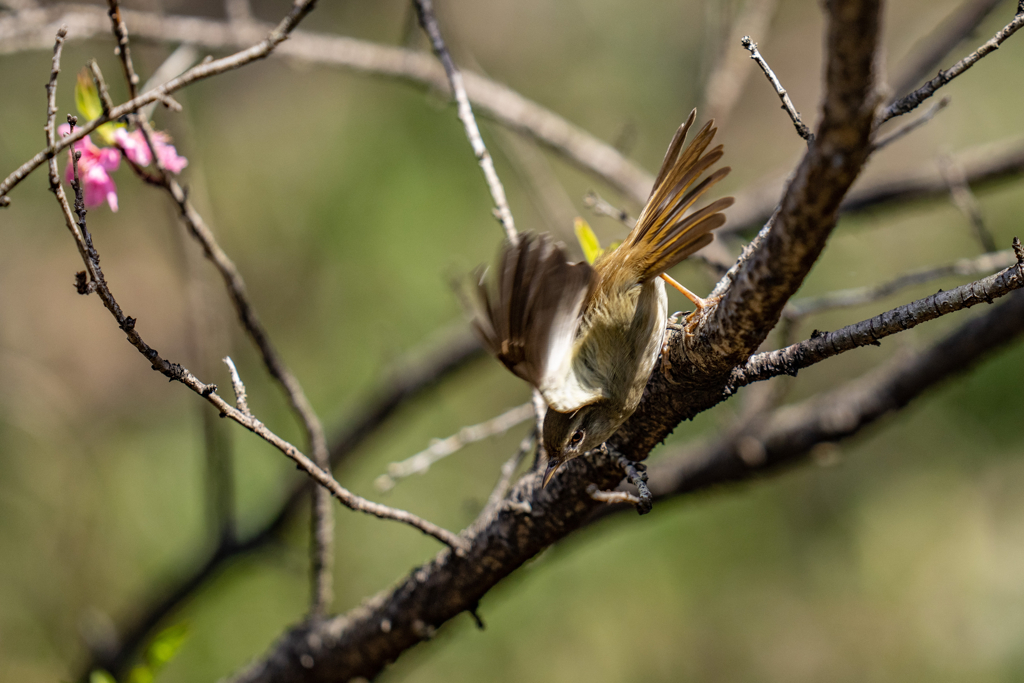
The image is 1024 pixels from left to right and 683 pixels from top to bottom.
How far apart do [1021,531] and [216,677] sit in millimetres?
4510

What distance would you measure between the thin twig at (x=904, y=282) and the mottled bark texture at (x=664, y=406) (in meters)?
0.71

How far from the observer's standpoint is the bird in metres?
1.03

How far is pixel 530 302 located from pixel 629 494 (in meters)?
0.36

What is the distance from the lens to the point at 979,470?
14.5 ft

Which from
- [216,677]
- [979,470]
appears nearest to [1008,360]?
[979,470]

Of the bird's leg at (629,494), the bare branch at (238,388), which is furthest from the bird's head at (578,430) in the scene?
the bare branch at (238,388)

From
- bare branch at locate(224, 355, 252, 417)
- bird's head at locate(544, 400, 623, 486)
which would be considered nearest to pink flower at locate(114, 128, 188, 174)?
bare branch at locate(224, 355, 252, 417)

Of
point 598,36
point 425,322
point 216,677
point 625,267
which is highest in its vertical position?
point 598,36

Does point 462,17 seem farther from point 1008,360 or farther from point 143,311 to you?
point 1008,360

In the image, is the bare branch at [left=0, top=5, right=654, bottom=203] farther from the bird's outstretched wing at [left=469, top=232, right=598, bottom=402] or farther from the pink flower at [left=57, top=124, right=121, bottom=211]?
the bird's outstretched wing at [left=469, top=232, right=598, bottom=402]

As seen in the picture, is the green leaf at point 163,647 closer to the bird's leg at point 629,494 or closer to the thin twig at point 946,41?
the bird's leg at point 629,494

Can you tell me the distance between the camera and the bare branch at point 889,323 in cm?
84

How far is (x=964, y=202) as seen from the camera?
74.4 inches

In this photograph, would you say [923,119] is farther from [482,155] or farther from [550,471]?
[550,471]
